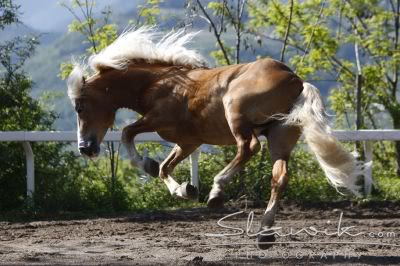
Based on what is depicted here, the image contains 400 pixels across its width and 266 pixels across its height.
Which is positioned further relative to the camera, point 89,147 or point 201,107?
point 89,147

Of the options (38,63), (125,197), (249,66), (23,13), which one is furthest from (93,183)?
(38,63)

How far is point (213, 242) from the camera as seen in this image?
29.4 feet

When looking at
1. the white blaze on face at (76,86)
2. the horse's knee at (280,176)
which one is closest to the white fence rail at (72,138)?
the white blaze on face at (76,86)

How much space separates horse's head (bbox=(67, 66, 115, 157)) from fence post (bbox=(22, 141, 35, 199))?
2579 mm

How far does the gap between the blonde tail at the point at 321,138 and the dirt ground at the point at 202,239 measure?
0.66m

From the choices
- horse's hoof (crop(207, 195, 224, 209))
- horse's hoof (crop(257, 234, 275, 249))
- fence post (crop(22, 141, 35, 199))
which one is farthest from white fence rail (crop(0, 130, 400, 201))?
horse's hoof (crop(257, 234, 275, 249))

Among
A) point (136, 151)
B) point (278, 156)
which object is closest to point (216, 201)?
point (278, 156)

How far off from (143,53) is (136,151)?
1.19 m

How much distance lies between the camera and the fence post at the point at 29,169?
11883 mm

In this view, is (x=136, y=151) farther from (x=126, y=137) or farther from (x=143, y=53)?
(x=143, y=53)

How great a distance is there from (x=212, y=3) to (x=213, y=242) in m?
6.77

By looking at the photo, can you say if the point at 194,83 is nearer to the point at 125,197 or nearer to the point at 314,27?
the point at 125,197

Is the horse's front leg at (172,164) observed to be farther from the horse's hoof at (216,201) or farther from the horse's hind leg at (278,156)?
the horse's hind leg at (278,156)

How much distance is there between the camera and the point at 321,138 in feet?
27.3
